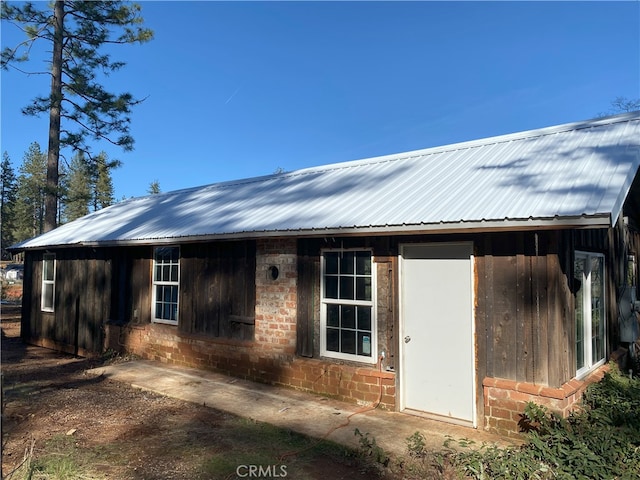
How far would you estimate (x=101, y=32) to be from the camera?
19000 millimetres

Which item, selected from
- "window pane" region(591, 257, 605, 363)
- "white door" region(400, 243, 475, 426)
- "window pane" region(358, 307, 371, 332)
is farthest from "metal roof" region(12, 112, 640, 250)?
"window pane" region(591, 257, 605, 363)

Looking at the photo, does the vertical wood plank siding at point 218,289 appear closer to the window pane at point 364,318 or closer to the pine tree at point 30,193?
the window pane at point 364,318

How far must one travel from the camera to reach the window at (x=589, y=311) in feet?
20.4

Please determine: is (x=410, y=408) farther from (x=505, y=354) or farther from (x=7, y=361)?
(x=7, y=361)

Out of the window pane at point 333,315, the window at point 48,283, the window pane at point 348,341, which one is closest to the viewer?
the window pane at point 348,341

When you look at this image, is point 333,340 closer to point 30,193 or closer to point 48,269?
point 48,269

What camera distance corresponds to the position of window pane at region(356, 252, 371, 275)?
690 centimetres

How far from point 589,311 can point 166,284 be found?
8156 millimetres

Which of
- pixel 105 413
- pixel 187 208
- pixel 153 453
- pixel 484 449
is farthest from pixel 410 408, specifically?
pixel 187 208

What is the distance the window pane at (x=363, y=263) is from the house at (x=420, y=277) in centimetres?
2

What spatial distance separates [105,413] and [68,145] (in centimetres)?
1597

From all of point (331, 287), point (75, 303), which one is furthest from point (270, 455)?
point (75, 303)

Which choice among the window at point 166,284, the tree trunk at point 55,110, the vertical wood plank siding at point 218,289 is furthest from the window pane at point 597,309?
the tree trunk at point 55,110

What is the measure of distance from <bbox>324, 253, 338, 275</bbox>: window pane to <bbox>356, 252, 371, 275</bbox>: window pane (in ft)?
1.36
